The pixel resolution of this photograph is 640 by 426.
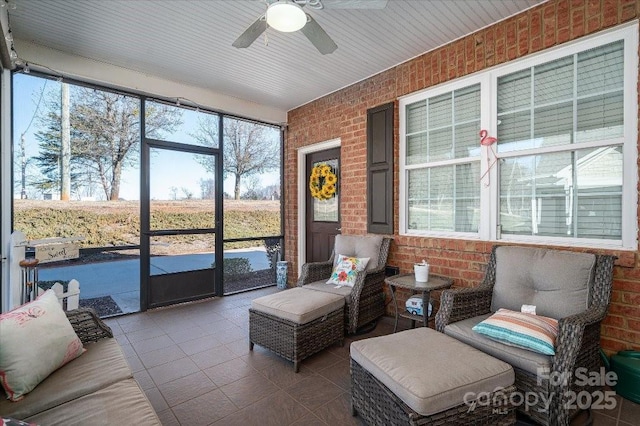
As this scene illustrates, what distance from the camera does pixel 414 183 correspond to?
11.6 feet

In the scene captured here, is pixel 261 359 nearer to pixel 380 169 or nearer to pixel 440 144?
pixel 380 169

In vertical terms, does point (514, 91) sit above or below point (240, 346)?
above

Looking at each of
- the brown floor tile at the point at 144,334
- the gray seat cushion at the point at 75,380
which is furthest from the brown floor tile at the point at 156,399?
the brown floor tile at the point at 144,334

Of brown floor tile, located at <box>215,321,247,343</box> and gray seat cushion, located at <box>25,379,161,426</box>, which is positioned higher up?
gray seat cushion, located at <box>25,379,161,426</box>

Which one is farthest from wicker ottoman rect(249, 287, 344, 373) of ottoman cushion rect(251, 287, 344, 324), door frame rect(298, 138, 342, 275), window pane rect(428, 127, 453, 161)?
door frame rect(298, 138, 342, 275)

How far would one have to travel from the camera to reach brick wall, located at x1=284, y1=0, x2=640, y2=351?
7.20ft

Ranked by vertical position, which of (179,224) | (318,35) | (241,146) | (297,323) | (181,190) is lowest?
(297,323)

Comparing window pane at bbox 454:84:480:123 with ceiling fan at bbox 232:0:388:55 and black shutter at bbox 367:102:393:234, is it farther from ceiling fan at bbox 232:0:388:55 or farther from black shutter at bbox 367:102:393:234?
ceiling fan at bbox 232:0:388:55

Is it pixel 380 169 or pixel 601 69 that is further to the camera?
pixel 380 169

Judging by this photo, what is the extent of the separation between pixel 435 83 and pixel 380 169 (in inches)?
42.4

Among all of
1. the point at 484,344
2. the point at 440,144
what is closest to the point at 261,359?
the point at 484,344

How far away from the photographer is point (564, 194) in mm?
2506

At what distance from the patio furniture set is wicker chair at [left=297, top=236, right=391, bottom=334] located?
143 millimetres

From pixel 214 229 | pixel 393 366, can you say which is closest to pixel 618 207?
pixel 393 366
